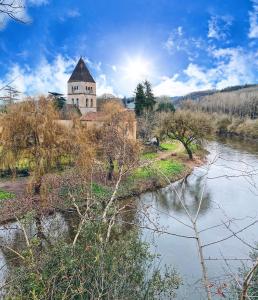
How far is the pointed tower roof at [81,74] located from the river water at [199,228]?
88.9 ft

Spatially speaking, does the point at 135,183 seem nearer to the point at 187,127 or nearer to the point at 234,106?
the point at 187,127

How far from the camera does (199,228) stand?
739 inches

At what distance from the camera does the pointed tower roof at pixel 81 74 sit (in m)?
52.4

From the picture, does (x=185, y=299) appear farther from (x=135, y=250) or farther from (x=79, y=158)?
(x=79, y=158)

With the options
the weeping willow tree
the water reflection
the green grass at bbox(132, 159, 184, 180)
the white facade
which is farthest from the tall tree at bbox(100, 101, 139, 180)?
the white facade

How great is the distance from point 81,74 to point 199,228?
38051mm

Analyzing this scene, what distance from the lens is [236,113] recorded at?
94500 millimetres

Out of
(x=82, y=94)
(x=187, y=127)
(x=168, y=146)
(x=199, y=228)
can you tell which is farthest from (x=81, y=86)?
(x=199, y=228)

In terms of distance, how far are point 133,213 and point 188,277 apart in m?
7.03

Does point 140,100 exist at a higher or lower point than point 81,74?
lower

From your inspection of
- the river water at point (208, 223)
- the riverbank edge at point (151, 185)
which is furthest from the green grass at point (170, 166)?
the river water at point (208, 223)

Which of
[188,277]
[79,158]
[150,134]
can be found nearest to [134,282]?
[188,277]

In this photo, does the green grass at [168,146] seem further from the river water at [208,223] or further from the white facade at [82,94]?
the white facade at [82,94]

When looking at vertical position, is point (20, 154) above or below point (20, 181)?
above
